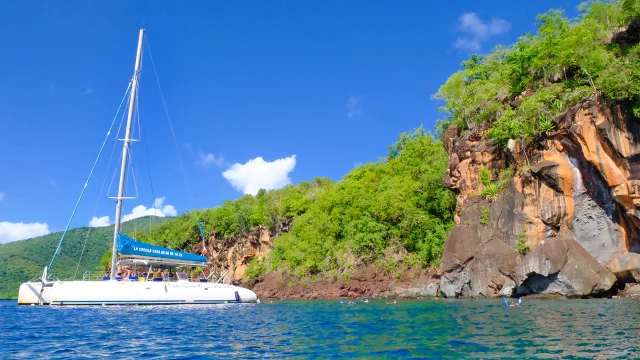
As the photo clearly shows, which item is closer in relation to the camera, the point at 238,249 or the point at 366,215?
the point at 366,215

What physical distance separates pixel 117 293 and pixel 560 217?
36.5 m

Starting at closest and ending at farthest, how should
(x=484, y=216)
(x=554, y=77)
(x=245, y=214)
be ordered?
1. (x=554, y=77)
2. (x=484, y=216)
3. (x=245, y=214)

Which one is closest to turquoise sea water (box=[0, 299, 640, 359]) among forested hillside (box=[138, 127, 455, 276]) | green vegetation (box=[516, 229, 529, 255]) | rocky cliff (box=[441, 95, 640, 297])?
rocky cliff (box=[441, 95, 640, 297])

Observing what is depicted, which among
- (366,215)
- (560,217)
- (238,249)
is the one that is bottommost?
(560,217)

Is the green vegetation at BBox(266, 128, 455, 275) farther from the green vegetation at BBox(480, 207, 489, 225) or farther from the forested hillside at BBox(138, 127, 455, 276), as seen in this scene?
the green vegetation at BBox(480, 207, 489, 225)

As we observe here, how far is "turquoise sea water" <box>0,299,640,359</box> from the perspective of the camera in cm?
1335

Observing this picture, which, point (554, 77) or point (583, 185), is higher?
point (554, 77)

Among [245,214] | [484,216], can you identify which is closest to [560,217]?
[484,216]

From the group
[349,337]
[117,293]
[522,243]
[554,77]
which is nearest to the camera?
[349,337]

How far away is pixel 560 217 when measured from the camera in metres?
38.3

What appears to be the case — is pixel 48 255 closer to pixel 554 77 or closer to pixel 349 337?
pixel 554 77

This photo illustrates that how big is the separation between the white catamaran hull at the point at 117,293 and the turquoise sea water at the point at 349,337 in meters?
9.99

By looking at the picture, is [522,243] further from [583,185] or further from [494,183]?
[494,183]

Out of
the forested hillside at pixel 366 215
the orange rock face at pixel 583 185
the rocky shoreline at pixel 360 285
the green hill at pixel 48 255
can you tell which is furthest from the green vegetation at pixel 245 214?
the orange rock face at pixel 583 185
